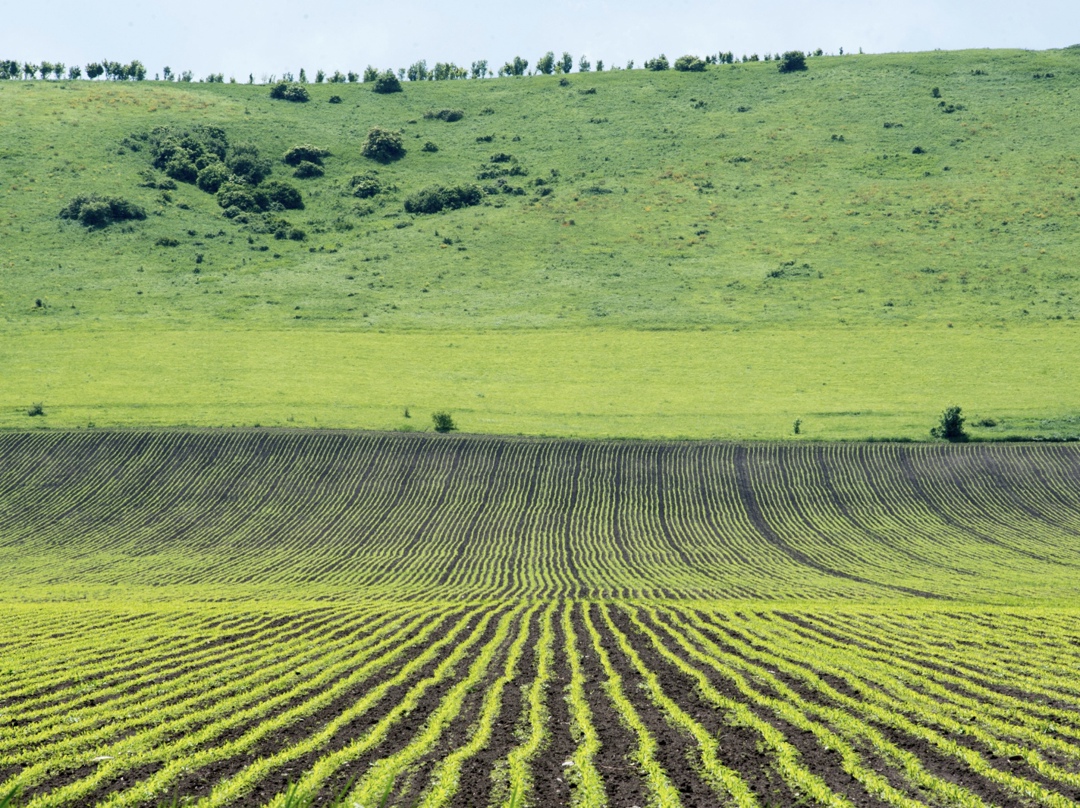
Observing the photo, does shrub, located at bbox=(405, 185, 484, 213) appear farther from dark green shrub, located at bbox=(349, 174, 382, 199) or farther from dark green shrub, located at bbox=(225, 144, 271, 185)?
dark green shrub, located at bbox=(225, 144, 271, 185)

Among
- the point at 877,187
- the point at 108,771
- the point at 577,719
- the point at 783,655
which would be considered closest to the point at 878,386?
the point at 877,187

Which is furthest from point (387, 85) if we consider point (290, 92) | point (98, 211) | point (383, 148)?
point (98, 211)

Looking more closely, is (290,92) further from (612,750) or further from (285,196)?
(612,750)

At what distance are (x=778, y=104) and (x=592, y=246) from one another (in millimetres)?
51492

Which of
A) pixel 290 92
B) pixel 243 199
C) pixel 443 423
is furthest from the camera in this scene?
pixel 290 92

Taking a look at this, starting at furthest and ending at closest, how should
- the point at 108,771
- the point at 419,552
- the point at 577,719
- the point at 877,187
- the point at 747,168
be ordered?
the point at 747,168 < the point at 877,187 < the point at 419,552 < the point at 577,719 < the point at 108,771

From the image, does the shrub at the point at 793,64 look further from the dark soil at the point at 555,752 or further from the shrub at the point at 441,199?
the dark soil at the point at 555,752

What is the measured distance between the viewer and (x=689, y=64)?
16338 centimetres

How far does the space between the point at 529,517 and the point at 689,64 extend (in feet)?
431

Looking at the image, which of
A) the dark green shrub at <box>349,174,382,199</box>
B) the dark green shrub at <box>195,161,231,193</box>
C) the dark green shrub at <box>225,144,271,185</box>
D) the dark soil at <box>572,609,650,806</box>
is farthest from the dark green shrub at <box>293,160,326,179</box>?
the dark soil at <box>572,609,650,806</box>

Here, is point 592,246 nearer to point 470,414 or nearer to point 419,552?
point 470,414

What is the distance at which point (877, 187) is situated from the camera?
385 ft

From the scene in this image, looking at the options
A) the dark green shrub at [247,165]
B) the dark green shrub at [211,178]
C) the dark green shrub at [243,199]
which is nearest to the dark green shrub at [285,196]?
the dark green shrub at [243,199]

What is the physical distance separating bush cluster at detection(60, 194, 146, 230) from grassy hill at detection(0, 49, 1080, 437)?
168cm
